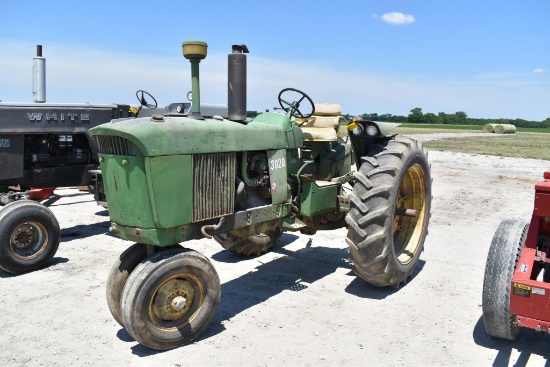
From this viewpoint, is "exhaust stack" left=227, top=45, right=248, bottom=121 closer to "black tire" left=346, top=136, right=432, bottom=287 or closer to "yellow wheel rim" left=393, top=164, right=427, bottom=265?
"black tire" left=346, top=136, right=432, bottom=287

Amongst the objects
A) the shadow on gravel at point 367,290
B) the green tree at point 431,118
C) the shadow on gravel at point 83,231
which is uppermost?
the green tree at point 431,118

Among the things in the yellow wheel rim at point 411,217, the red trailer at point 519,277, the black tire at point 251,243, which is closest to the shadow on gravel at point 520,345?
the red trailer at point 519,277

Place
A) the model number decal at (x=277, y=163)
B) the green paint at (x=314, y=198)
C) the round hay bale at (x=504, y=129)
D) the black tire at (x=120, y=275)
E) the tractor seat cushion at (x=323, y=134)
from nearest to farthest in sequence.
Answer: the black tire at (x=120, y=275)
the model number decal at (x=277, y=163)
the green paint at (x=314, y=198)
the tractor seat cushion at (x=323, y=134)
the round hay bale at (x=504, y=129)

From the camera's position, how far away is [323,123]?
603cm

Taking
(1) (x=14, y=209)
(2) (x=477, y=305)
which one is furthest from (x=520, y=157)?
(1) (x=14, y=209)

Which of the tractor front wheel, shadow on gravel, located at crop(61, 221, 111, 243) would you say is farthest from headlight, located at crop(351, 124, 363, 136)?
shadow on gravel, located at crop(61, 221, 111, 243)

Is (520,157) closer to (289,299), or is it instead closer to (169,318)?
(289,299)

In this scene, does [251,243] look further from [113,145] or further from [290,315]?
[113,145]

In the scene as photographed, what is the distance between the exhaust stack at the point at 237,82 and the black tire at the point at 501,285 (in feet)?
7.96

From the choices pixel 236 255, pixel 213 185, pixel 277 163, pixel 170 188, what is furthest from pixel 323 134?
pixel 170 188

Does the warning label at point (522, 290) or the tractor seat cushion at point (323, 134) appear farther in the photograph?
the tractor seat cushion at point (323, 134)

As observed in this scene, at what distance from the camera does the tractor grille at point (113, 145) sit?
148 inches

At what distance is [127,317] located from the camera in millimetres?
3641

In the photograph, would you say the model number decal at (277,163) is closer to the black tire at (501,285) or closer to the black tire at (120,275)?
the black tire at (120,275)
